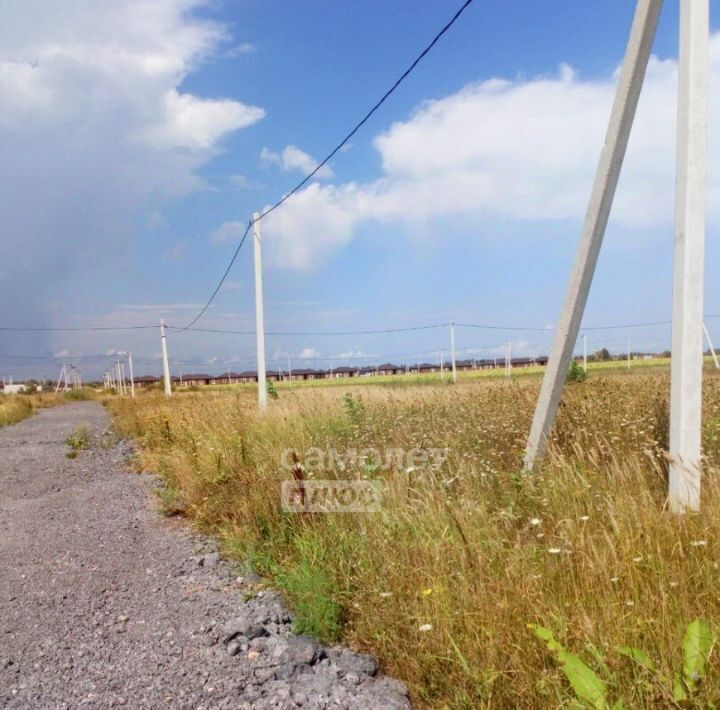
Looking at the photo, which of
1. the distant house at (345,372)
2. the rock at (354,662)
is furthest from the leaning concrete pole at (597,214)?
the distant house at (345,372)

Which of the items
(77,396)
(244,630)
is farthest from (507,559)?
(77,396)

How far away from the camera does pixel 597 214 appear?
4535mm

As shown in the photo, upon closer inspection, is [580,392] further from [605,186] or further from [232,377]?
[232,377]

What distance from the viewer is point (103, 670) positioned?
3096 mm

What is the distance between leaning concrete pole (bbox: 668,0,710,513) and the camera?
360cm

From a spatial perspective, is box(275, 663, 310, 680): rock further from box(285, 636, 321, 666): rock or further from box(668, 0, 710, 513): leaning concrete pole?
box(668, 0, 710, 513): leaning concrete pole

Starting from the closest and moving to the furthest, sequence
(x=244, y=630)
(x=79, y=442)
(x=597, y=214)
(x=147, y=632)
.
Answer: (x=244, y=630) < (x=147, y=632) < (x=597, y=214) < (x=79, y=442)

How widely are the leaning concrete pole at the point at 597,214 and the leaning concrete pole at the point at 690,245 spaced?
1.67 feet

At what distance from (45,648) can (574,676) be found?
9.47ft

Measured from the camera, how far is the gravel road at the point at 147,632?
2803 mm

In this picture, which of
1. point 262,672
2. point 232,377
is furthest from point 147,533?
point 232,377

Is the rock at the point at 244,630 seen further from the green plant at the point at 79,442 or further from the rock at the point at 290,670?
the green plant at the point at 79,442

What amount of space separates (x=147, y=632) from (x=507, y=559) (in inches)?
83.7

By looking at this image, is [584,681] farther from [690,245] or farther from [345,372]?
[345,372]
